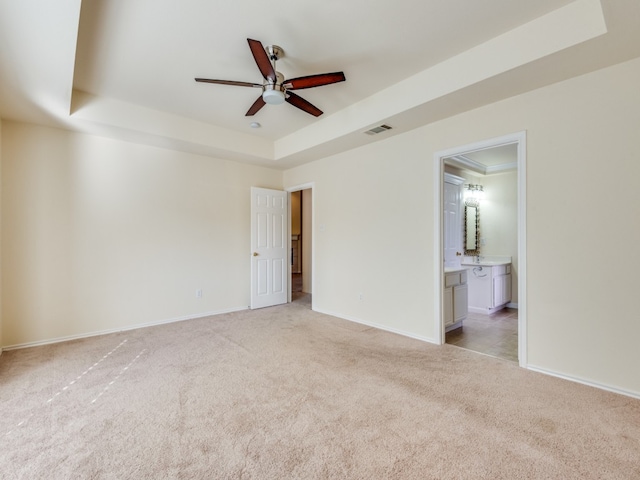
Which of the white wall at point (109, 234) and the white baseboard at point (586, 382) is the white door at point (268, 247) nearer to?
the white wall at point (109, 234)

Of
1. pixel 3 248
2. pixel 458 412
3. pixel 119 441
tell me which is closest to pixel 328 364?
pixel 458 412

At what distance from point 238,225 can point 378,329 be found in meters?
2.85

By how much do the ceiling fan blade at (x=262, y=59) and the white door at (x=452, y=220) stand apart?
3.48 m

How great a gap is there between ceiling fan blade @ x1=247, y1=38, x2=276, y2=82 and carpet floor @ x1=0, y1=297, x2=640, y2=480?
2547 millimetres

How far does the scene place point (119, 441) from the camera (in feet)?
5.92

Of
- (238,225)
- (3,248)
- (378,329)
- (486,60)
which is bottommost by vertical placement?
(378,329)

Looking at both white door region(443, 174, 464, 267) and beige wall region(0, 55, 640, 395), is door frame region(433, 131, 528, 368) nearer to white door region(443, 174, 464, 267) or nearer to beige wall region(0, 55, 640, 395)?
beige wall region(0, 55, 640, 395)

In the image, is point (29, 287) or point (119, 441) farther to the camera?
point (29, 287)

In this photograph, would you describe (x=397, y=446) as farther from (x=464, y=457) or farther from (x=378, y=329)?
(x=378, y=329)

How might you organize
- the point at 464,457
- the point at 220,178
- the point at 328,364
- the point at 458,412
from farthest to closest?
the point at 220,178 < the point at 328,364 < the point at 458,412 < the point at 464,457

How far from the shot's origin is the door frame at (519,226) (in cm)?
278

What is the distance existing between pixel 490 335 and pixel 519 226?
5.59ft

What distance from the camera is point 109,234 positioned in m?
3.96

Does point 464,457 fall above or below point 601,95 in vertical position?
below
